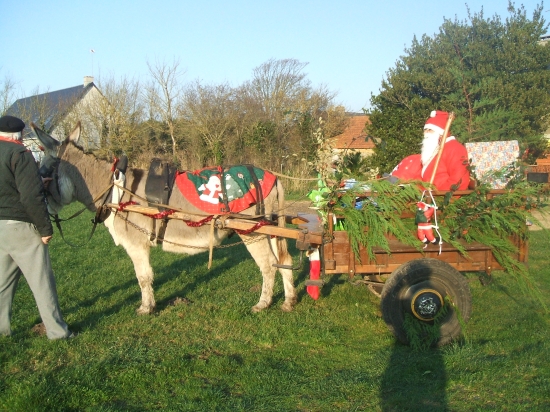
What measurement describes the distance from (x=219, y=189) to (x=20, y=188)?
6.85 feet

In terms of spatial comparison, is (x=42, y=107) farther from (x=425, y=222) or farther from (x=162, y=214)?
(x=425, y=222)

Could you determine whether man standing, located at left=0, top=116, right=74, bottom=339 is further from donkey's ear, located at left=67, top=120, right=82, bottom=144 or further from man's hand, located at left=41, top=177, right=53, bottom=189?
donkey's ear, located at left=67, top=120, right=82, bottom=144

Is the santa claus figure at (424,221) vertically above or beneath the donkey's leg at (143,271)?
above

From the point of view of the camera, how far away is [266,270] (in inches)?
236

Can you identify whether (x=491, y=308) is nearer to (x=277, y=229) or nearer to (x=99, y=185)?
(x=277, y=229)

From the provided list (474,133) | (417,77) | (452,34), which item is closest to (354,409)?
(474,133)

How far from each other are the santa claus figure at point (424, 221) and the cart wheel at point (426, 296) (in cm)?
25

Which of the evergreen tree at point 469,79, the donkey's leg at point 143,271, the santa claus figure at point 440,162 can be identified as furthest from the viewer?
the evergreen tree at point 469,79

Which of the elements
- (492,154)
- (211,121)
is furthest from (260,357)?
(211,121)

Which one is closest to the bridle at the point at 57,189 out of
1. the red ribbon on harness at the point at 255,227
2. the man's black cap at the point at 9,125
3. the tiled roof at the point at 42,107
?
the man's black cap at the point at 9,125

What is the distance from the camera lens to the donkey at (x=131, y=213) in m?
5.56

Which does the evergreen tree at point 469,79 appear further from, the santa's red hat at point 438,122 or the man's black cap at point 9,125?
the man's black cap at point 9,125

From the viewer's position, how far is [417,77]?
18.2m

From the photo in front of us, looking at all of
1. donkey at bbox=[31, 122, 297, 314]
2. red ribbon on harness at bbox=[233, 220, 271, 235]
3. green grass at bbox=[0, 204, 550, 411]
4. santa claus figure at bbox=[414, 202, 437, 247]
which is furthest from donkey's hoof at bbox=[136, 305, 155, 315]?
santa claus figure at bbox=[414, 202, 437, 247]
